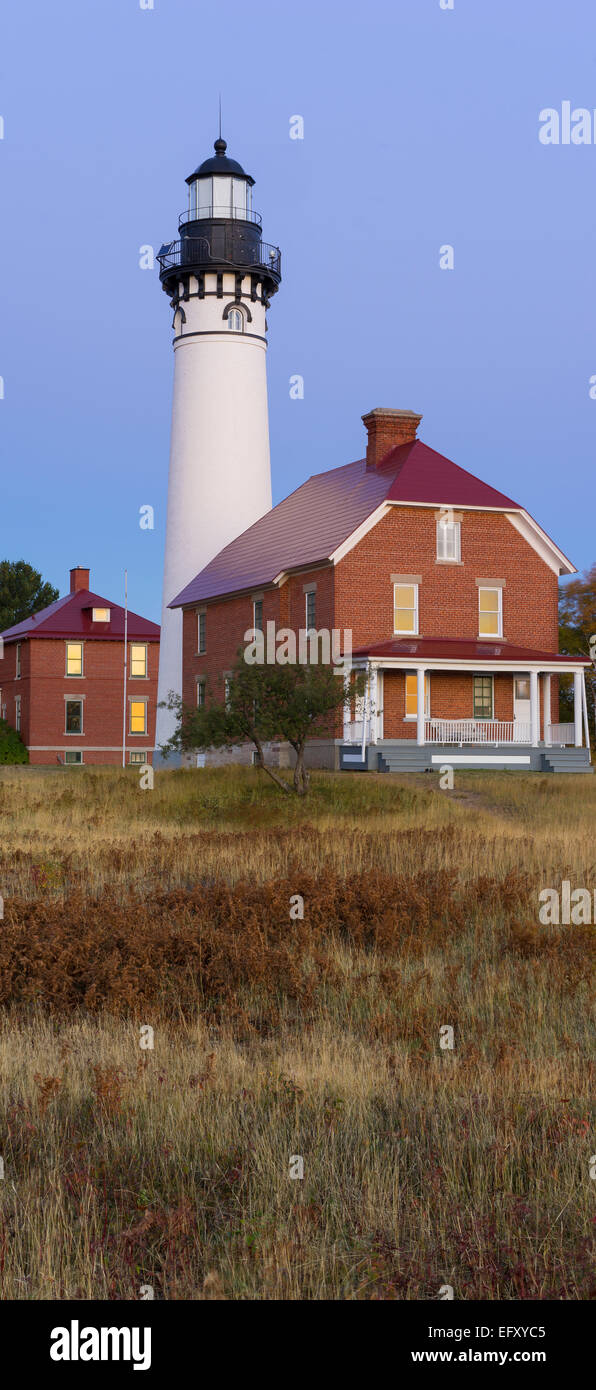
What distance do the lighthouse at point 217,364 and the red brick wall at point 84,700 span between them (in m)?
15.9

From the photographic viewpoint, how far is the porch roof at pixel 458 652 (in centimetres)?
3666

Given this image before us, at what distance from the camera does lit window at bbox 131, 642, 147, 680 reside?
2530 inches

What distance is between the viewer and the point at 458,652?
37.5 m

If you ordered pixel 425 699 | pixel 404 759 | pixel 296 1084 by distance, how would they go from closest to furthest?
pixel 296 1084 < pixel 404 759 < pixel 425 699

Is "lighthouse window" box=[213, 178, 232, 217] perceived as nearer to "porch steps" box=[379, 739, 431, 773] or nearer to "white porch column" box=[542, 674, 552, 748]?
"white porch column" box=[542, 674, 552, 748]

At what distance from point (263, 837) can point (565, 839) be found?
458cm

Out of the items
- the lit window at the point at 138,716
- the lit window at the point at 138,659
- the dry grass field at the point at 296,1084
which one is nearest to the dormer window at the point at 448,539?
the dry grass field at the point at 296,1084

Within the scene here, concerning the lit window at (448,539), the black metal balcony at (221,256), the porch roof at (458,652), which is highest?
the black metal balcony at (221,256)

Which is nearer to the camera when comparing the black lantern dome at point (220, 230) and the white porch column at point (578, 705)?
the white porch column at point (578, 705)

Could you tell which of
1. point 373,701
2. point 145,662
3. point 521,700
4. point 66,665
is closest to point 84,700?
point 66,665

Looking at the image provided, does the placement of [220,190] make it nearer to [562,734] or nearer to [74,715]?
[562,734]

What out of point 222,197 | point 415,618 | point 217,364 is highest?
point 222,197

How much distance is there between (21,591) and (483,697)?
2029 inches

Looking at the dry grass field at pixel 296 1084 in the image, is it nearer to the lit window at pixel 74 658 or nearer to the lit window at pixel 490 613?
the lit window at pixel 490 613
